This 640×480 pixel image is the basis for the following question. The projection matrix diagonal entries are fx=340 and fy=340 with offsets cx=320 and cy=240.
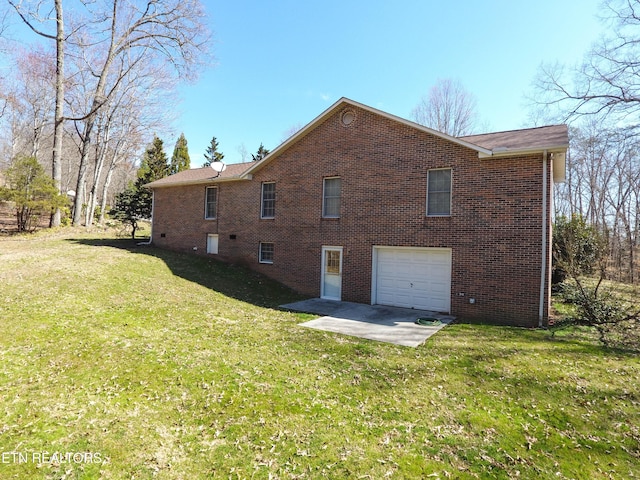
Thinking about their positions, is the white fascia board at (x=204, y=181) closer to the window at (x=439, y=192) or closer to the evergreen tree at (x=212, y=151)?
the window at (x=439, y=192)

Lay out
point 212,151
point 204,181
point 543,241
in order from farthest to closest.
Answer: point 212,151, point 204,181, point 543,241

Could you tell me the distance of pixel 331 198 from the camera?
1288 centimetres

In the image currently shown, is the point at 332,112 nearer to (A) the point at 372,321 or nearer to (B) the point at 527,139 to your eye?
(B) the point at 527,139

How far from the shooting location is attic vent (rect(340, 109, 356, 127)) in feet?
40.2

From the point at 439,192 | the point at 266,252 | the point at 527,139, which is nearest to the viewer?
the point at 527,139

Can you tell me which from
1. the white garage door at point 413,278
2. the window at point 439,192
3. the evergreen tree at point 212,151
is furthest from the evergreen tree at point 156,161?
the window at point 439,192

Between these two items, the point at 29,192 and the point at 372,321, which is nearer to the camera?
the point at 372,321

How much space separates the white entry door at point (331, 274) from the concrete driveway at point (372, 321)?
0.58 metres

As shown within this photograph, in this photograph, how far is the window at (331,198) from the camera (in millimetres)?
12709

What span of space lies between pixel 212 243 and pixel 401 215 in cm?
958

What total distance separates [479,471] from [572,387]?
3.05 meters

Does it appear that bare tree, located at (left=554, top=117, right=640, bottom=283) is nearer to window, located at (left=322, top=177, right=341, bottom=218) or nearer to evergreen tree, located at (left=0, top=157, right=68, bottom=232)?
window, located at (left=322, top=177, right=341, bottom=218)

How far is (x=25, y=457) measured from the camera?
11.6 feet

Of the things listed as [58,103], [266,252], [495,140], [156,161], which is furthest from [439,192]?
[156,161]
